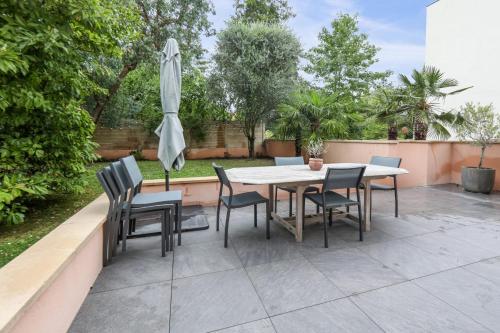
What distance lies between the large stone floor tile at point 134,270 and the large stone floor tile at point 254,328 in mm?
845

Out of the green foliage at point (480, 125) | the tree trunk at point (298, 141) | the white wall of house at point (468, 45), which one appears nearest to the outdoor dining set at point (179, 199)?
the green foliage at point (480, 125)

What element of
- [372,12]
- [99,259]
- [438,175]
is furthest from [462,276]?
[372,12]

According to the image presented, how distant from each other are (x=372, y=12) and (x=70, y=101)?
15163 mm

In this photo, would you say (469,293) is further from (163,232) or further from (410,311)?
(163,232)

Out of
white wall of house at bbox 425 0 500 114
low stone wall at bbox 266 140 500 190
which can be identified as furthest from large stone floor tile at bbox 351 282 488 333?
white wall of house at bbox 425 0 500 114

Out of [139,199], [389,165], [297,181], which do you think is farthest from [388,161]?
[139,199]

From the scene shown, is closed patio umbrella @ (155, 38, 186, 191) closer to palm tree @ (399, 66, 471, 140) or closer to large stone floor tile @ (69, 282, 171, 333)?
large stone floor tile @ (69, 282, 171, 333)

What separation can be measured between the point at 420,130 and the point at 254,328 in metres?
6.47

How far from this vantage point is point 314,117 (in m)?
6.84

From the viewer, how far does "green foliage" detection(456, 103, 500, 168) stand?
5199mm

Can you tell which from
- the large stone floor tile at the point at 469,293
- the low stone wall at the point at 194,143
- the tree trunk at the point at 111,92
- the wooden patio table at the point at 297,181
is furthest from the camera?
the low stone wall at the point at 194,143

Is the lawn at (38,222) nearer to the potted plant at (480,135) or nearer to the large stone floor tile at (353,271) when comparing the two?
the large stone floor tile at (353,271)

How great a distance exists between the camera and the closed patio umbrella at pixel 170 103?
3406 millimetres

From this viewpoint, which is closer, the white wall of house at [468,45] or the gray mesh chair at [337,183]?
the gray mesh chair at [337,183]
